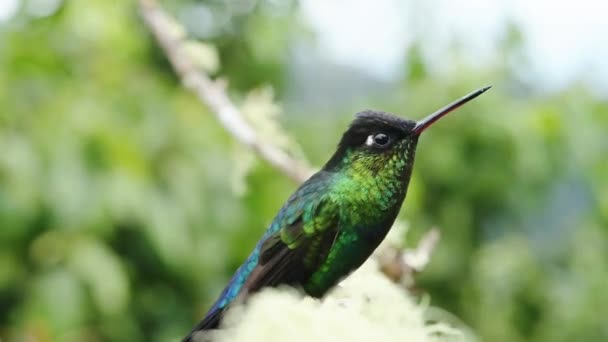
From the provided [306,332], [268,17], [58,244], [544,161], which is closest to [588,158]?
[544,161]

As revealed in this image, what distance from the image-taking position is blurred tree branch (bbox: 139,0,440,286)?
47.2 inches

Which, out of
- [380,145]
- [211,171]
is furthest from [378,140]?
[211,171]

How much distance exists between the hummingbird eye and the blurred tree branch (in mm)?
208

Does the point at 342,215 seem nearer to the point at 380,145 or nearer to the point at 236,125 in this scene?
the point at 380,145

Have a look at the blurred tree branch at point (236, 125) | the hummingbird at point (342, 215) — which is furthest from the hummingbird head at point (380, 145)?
the blurred tree branch at point (236, 125)

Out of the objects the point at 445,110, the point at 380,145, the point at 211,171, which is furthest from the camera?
the point at 211,171

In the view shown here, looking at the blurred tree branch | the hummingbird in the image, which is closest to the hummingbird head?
the hummingbird

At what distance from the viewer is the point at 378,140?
102cm

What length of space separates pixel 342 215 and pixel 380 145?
10 centimetres

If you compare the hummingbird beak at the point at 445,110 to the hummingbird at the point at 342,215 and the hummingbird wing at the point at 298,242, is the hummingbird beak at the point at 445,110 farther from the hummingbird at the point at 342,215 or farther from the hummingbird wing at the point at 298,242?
the hummingbird wing at the point at 298,242

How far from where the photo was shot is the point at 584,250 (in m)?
3.14

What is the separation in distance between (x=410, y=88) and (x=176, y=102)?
2.84 feet

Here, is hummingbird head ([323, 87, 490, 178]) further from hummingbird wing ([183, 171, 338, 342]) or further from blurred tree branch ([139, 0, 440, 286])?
blurred tree branch ([139, 0, 440, 286])

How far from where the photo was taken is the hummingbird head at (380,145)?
3.27 ft
